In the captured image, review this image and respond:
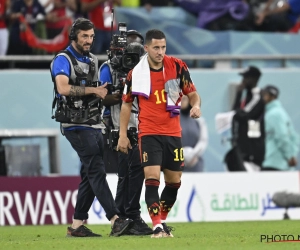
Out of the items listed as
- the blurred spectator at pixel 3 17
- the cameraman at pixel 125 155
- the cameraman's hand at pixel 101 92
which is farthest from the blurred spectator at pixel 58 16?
the cameraman's hand at pixel 101 92

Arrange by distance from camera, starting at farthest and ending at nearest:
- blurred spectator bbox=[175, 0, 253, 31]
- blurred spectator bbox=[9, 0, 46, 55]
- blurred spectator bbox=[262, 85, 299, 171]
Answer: blurred spectator bbox=[175, 0, 253, 31], blurred spectator bbox=[262, 85, 299, 171], blurred spectator bbox=[9, 0, 46, 55]

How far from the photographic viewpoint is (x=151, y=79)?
10.4m

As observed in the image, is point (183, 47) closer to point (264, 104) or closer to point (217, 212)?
point (264, 104)

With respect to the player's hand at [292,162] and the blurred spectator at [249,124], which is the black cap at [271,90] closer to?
the blurred spectator at [249,124]

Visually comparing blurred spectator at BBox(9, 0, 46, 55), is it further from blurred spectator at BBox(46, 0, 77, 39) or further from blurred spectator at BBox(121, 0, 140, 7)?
blurred spectator at BBox(121, 0, 140, 7)

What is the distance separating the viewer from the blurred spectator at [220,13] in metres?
19.9

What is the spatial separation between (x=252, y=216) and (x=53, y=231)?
4713mm

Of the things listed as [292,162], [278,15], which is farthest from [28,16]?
[292,162]

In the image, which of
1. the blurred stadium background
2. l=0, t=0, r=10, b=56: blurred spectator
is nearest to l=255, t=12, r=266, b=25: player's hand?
the blurred stadium background

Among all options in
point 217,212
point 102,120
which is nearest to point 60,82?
point 102,120

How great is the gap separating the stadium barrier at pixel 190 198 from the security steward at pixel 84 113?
4.74 m

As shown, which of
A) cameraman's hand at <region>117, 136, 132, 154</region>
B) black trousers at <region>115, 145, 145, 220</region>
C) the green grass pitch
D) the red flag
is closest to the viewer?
the green grass pitch

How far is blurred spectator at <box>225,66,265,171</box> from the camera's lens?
767 inches

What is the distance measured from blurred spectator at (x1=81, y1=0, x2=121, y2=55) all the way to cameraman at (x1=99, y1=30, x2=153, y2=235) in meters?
6.80
